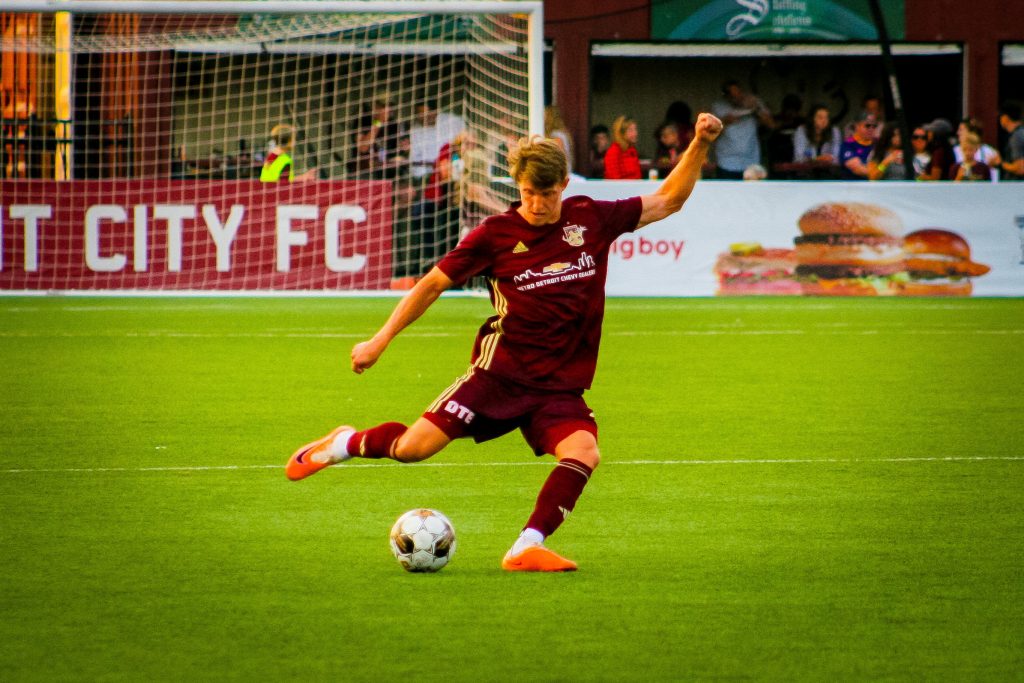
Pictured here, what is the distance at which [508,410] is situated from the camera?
5.27 m

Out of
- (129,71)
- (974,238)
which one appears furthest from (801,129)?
(129,71)

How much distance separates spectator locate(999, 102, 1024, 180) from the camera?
20.1 m

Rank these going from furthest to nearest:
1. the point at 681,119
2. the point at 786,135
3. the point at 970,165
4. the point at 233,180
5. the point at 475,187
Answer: the point at 681,119 < the point at 786,135 < the point at 970,165 < the point at 233,180 < the point at 475,187

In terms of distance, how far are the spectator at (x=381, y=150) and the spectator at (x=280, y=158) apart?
74cm

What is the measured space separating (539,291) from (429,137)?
14394mm

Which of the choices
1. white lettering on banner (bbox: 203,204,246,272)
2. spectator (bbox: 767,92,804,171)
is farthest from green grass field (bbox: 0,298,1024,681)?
spectator (bbox: 767,92,804,171)

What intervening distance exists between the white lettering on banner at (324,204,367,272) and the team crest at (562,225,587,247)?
1242 centimetres

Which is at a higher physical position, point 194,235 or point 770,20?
point 770,20

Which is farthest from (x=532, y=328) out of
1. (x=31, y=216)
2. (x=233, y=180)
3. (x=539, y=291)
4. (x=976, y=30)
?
(x=976, y=30)

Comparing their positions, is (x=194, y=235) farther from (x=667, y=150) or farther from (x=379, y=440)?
(x=379, y=440)

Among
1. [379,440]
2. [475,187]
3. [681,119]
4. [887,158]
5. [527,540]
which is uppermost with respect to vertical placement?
[681,119]

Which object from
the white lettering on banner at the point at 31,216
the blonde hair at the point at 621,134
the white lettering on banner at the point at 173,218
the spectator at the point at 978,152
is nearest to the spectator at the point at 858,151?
the spectator at the point at 978,152

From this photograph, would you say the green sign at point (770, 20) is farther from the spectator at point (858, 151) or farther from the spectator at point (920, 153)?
the spectator at point (920, 153)

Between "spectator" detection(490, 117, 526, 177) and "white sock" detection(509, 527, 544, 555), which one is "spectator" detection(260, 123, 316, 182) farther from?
"white sock" detection(509, 527, 544, 555)
